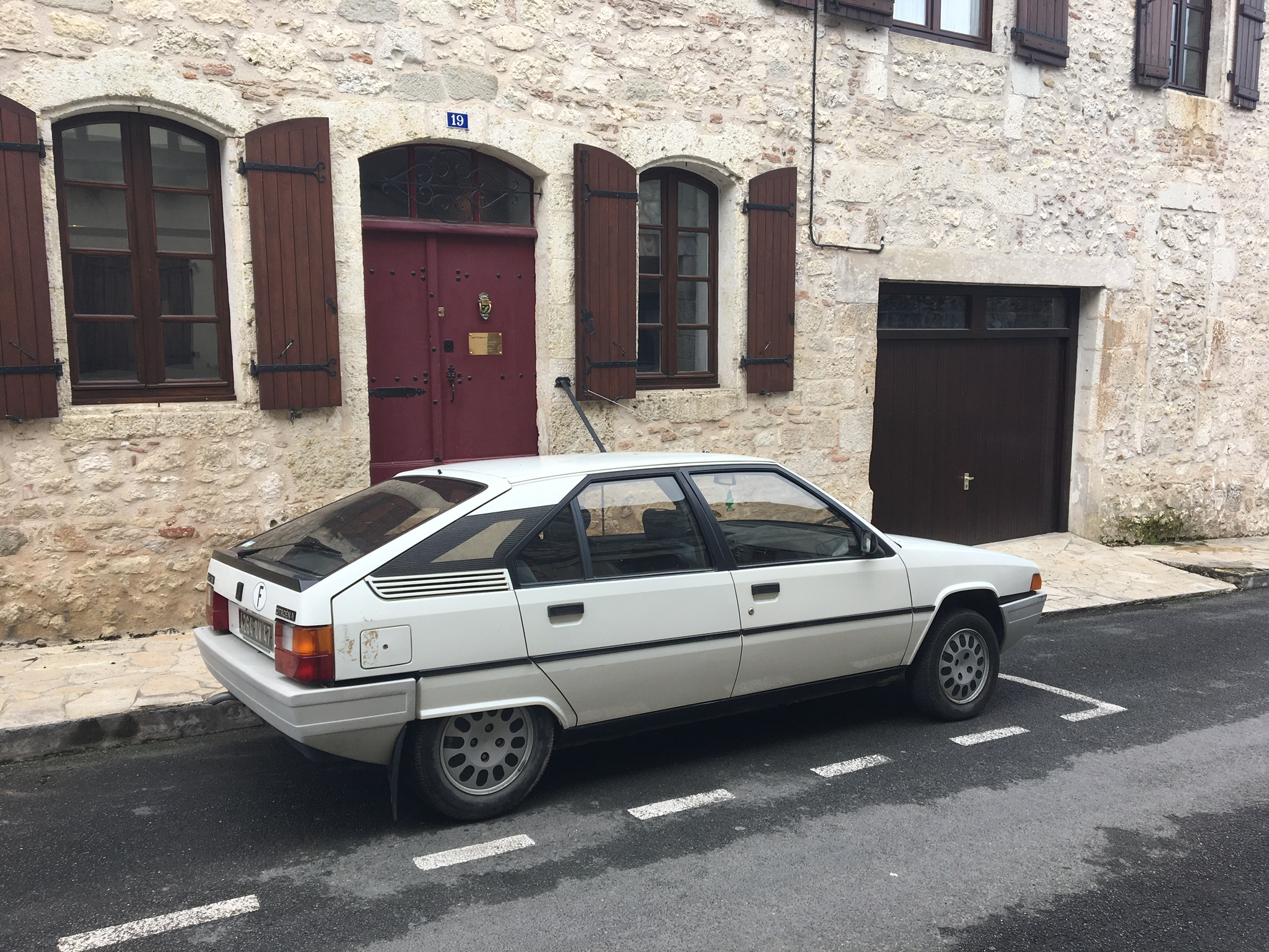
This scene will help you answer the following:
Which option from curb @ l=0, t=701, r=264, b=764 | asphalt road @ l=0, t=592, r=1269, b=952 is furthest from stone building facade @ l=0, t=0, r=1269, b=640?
asphalt road @ l=0, t=592, r=1269, b=952

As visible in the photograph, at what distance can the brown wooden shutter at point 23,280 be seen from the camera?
5.96m

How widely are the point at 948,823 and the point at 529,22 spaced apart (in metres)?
6.08

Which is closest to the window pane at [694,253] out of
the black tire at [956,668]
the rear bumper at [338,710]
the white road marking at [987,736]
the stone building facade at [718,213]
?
the stone building facade at [718,213]

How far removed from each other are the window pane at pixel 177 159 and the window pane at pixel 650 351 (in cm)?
344

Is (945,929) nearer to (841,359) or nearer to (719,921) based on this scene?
(719,921)

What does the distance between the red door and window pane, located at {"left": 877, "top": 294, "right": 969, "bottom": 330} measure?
348 cm

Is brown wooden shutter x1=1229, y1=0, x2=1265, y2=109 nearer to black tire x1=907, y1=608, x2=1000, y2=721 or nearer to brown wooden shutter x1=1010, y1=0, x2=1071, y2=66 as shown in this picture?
brown wooden shutter x1=1010, y1=0, x2=1071, y2=66

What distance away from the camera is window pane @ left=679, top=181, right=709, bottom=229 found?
28.0 feet

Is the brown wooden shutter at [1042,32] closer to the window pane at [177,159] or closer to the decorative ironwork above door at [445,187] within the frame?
the decorative ironwork above door at [445,187]

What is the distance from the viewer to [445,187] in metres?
7.52

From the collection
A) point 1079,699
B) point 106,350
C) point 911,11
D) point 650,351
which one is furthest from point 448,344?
point 911,11

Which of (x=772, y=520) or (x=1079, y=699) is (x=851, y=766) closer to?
(x=772, y=520)

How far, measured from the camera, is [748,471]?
486cm

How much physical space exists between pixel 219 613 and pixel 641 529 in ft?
6.02
